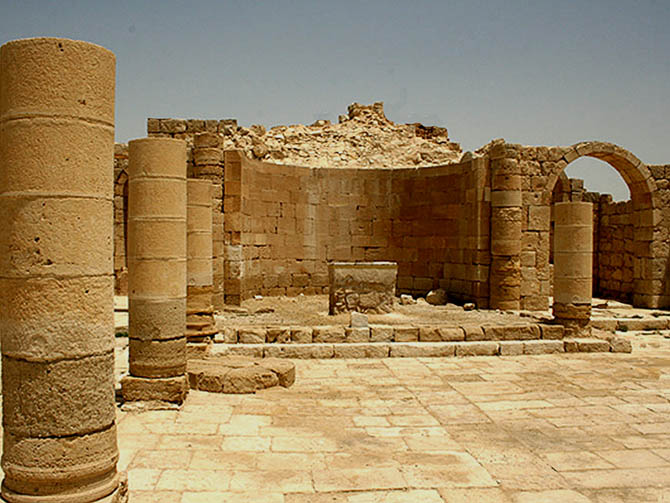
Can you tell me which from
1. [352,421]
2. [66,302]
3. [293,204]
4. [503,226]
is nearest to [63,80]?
[66,302]

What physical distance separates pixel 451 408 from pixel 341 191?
447 inches

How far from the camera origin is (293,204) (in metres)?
17.4

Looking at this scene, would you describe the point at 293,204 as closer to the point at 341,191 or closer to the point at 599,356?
the point at 341,191

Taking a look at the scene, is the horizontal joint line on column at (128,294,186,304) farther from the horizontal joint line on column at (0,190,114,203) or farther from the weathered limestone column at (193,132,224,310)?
the weathered limestone column at (193,132,224,310)

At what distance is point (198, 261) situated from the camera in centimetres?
973

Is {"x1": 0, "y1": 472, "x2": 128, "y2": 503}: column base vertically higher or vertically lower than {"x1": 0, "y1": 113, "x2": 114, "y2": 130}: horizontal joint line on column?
lower

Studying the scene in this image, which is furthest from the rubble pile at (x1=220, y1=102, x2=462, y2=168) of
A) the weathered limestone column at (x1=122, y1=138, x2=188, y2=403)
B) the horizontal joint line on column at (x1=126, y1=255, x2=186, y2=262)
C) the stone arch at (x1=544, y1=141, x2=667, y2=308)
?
the horizontal joint line on column at (x1=126, y1=255, x2=186, y2=262)

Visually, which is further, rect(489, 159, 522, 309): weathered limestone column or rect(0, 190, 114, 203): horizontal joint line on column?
rect(489, 159, 522, 309): weathered limestone column

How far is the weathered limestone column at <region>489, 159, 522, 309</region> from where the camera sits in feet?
49.0

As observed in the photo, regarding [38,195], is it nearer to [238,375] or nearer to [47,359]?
[47,359]

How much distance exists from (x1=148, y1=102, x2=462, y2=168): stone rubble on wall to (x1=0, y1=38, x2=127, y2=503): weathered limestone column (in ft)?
44.9

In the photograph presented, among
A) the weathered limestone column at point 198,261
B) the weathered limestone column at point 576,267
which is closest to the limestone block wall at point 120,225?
the weathered limestone column at point 198,261

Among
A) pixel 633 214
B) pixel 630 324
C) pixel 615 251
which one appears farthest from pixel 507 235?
pixel 615 251

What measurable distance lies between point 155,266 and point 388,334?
4.82 metres
